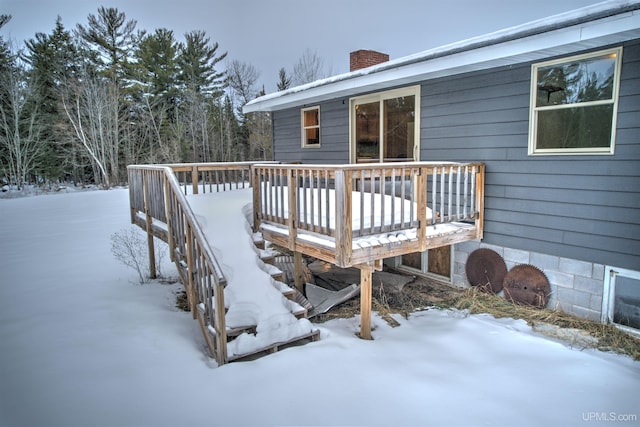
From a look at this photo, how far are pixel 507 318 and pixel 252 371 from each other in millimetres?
3441

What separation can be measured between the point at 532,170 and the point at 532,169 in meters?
0.01

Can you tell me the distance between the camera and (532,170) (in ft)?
17.0

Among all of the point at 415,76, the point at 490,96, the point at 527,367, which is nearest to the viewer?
the point at 527,367

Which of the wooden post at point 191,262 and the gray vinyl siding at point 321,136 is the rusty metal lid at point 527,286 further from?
the wooden post at point 191,262

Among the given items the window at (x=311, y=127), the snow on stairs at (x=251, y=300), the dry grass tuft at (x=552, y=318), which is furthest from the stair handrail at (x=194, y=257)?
the window at (x=311, y=127)

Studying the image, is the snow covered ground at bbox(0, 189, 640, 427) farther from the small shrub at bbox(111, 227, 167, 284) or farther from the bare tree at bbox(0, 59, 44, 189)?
the bare tree at bbox(0, 59, 44, 189)

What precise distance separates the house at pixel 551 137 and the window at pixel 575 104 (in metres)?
0.01

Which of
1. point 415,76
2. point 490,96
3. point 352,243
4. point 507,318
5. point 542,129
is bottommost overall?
point 507,318

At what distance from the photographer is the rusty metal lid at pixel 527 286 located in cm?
523

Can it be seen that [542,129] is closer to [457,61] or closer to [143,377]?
[457,61]

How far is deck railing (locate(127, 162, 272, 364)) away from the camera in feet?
11.9

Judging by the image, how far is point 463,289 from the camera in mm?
6215

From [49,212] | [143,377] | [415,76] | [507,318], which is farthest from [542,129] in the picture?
[49,212]

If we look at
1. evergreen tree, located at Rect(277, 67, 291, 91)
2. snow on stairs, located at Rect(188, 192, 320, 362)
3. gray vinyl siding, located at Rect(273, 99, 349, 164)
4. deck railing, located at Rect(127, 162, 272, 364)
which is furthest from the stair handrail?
evergreen tree, located at Rect(277, 67, 291, 91)
